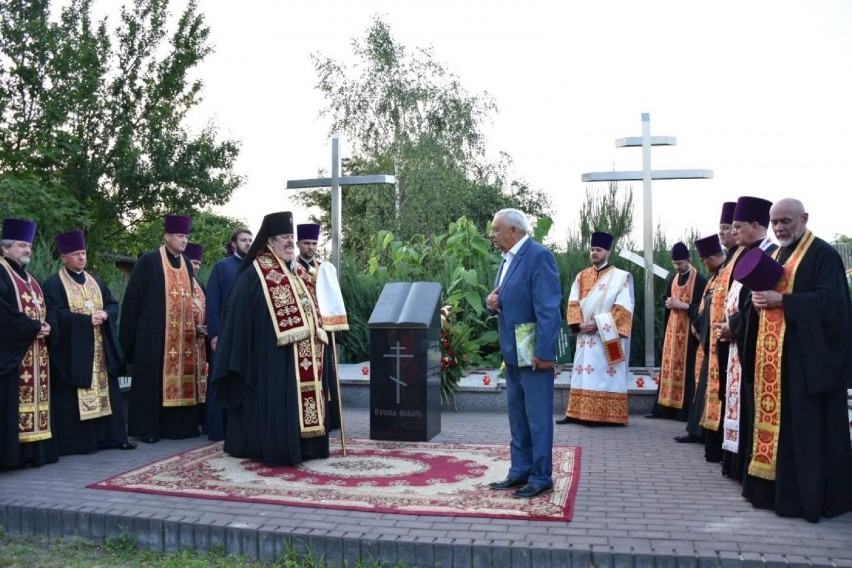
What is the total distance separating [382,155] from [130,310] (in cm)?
2264

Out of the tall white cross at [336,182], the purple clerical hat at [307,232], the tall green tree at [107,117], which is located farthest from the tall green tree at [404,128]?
the purple clerical hat at [307,232]

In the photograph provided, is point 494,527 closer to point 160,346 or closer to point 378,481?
point 378,481

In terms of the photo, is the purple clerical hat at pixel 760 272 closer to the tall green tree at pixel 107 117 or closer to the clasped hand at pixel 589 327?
the clasped hand at pixel 589 327

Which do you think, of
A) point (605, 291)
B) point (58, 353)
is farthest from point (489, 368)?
point (58, 353)

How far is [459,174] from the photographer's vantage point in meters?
31.0

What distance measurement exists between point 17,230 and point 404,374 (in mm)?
3961

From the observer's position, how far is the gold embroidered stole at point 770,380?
18.1 feet

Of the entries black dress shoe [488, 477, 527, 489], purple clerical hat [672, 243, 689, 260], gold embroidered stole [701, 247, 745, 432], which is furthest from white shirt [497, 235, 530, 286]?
purple clerical hat [672, 243, 689, 260]

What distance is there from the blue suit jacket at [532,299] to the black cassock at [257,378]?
219 cm

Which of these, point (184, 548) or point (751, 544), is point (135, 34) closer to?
point (184, 548)

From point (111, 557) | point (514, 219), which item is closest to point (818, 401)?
point (514, 219)

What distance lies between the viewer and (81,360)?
765cm

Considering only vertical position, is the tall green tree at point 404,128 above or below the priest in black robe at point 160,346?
above

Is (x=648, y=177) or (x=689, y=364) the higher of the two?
(x=648, y=177)
